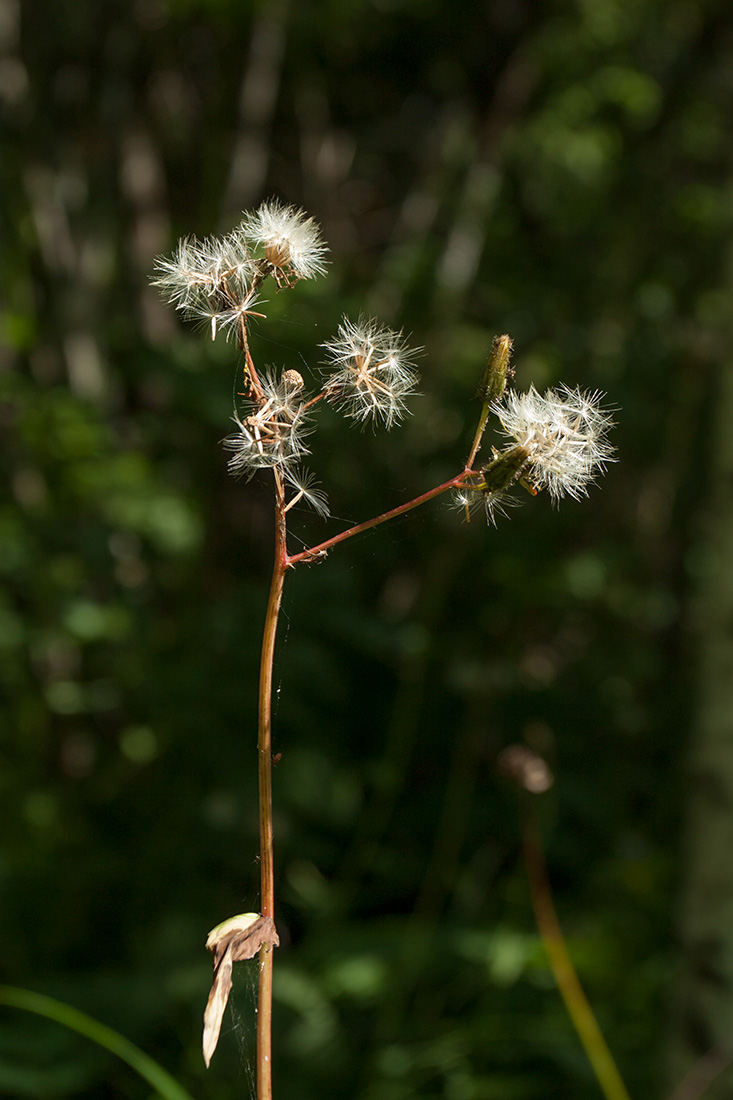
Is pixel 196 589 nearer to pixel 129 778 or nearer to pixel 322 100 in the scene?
pixel 129 778

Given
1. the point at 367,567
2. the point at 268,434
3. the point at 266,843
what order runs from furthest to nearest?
the point at 367,567
the point at 268,434
the point at 266,843

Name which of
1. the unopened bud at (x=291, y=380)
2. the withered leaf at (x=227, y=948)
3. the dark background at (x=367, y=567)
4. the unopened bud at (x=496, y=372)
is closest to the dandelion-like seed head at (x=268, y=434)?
the unopened bud at (x=291, y=380)

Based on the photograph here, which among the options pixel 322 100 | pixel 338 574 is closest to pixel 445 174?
→ pixel 322 100

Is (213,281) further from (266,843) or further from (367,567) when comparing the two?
(367,567)

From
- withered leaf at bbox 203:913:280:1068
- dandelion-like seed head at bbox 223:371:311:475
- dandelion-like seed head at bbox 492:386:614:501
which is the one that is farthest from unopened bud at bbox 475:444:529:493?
withered leaf at bbox 203:913:280:1068

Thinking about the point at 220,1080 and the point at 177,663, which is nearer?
the point at 220,1080

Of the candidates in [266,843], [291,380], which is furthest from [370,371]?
[266,843]
